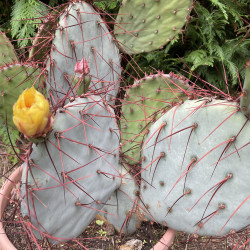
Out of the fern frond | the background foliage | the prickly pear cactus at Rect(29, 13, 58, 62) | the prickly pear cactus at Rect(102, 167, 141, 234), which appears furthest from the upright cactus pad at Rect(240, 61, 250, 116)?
the fern frond

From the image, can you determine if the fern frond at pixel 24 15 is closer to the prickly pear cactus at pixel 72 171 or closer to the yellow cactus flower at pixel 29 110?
the prickly pear cactus at pixel 72 171

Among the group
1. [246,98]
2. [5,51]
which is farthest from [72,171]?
[5,51]

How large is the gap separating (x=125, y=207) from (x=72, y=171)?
0.34m

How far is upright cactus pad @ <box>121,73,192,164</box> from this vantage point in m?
1.26

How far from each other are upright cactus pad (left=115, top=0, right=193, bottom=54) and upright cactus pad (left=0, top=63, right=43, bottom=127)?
17.3 inches

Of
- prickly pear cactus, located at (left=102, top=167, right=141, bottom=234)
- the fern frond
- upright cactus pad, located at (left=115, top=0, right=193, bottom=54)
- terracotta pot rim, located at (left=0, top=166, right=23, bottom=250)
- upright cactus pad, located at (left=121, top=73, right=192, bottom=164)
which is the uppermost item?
the fern frond

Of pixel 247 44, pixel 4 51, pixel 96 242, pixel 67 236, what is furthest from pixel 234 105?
pixel 247 44

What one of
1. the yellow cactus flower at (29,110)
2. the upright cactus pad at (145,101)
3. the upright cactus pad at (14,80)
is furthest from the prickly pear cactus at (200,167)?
the upright cactus pad at (14,80)

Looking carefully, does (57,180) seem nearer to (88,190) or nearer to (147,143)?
(88,190)

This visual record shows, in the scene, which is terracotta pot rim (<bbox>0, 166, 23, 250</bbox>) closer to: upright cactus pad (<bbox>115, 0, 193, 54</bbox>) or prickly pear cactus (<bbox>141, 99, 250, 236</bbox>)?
prickly pear cactus (<bbox>141, 99, 250, 236</bbox>)

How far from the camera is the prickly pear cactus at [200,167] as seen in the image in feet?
2.71

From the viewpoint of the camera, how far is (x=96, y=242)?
1205 millimetres

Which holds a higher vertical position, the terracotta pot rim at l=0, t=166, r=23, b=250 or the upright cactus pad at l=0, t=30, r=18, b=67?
the upright cactus pad at l=0, t=30, r=18, b=67

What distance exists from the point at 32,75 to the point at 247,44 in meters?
1.29
